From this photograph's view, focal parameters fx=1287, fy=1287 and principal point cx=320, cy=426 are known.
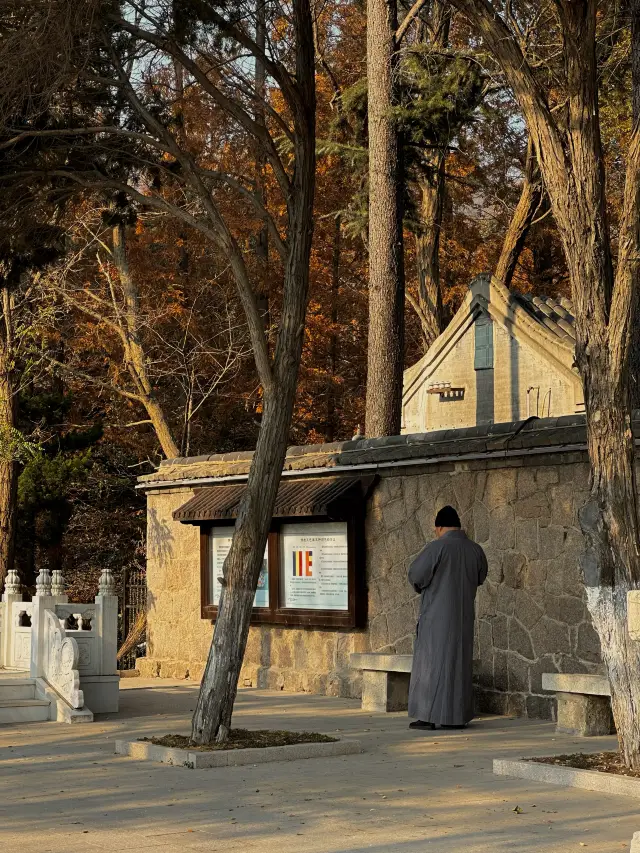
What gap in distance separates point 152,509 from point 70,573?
1116 centimetres

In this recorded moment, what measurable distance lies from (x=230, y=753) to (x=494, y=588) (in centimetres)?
428

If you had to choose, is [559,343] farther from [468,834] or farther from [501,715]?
[468,834]

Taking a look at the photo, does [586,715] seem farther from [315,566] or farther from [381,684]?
[315,566]

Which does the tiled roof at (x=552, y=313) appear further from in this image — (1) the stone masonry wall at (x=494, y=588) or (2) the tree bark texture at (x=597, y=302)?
(2) the tree bark texture at (x=597, y=302)

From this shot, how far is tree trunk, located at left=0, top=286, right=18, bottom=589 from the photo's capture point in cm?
2178

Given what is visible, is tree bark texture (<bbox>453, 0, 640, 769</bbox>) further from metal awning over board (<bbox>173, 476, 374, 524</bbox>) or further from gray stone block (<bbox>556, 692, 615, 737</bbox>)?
metal awning over board (<bbox>173, 476, 374, 524</bbox>)

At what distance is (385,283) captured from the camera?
62.7ft

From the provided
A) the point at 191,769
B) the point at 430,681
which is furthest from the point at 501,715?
the point at 191,769

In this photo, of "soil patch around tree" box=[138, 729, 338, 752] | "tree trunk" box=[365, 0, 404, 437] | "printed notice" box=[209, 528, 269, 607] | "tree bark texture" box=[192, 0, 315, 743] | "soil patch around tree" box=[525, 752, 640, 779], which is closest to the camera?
"soil patch around tree" box=[525, 752, 640, 779]

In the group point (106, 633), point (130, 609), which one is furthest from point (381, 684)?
point (130, 609)

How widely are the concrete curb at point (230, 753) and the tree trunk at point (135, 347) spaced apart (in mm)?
16698

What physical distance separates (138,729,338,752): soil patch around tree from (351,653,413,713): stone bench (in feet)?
8.02

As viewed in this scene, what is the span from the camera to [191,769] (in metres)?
9.41

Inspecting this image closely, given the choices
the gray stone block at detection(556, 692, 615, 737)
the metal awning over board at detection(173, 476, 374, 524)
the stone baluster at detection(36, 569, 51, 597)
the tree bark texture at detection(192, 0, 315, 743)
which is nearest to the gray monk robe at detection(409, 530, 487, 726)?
A: the gray stone block at detection(556, 692, 615, 737)
